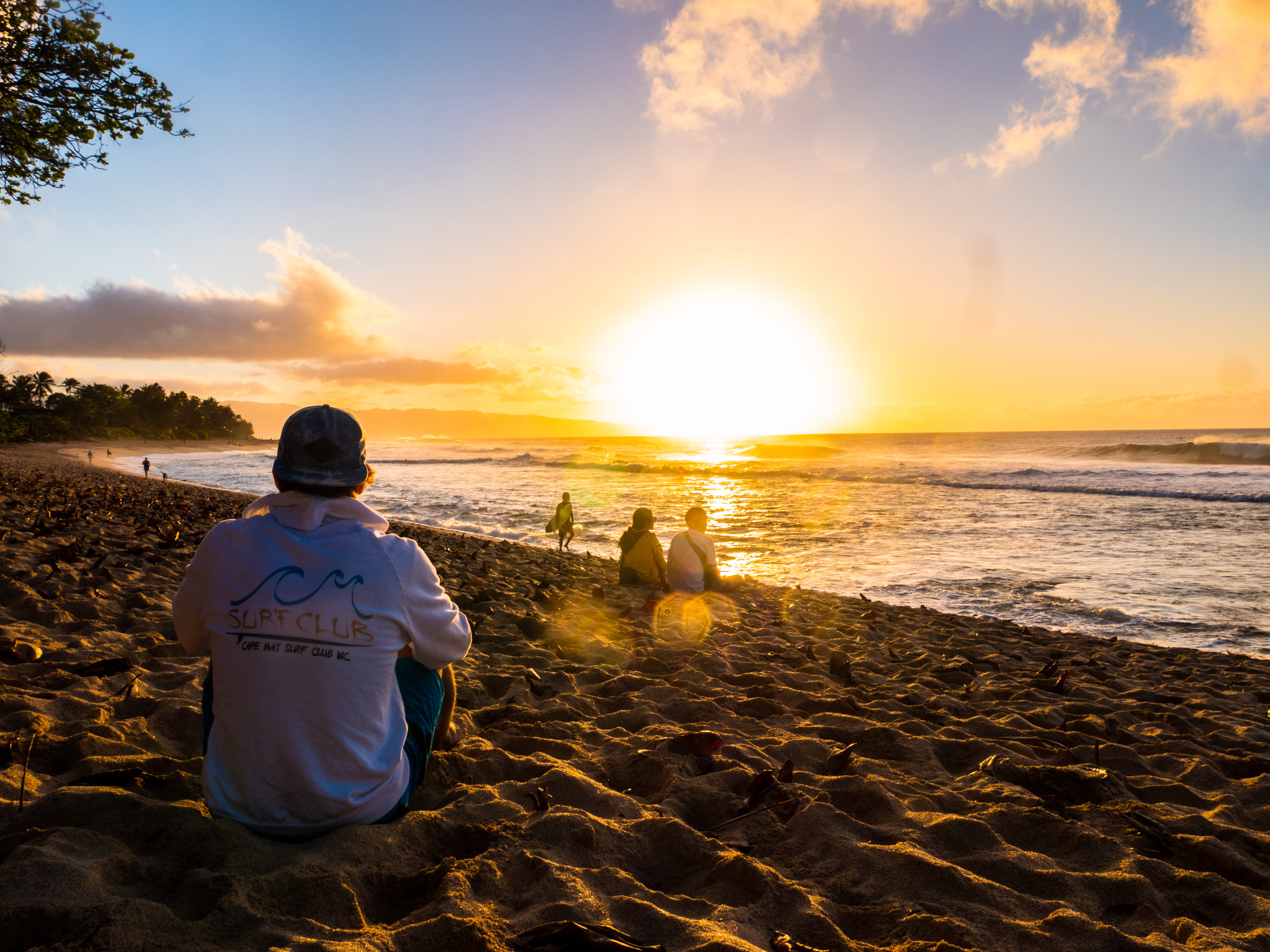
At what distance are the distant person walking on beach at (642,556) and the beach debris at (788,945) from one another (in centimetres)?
652

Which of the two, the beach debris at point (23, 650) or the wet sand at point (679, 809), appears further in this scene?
the beach debris at point (23, 650)

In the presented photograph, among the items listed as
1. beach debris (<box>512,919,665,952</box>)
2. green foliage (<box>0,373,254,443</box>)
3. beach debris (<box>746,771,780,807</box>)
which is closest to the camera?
beach debris (<box>512,919,665,952</box>)

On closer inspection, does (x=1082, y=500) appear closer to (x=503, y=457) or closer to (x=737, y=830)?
(x=737, y=830)

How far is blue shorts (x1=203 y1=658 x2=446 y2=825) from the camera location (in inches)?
96.7

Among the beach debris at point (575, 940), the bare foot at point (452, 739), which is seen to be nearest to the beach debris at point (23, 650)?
the bare foot at point (452, 739)

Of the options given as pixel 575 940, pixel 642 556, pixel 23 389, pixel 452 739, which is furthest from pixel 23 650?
pixel 23 389

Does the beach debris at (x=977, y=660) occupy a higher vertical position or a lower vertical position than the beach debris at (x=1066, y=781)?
lower

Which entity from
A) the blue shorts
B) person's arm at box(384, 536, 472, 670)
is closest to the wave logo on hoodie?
person's arm at box(384, 536, 472, 670)

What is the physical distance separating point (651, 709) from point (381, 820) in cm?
199

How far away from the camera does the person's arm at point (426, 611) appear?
2084 millimetres

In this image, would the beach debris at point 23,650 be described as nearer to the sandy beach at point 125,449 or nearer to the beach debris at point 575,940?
the beach debris at point 575,940

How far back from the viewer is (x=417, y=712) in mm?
2533

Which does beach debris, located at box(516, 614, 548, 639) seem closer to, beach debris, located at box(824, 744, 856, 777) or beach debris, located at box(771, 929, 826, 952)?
beach debris, located at box(824, 744, 856, 777)

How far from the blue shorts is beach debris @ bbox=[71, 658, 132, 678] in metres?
1.78
